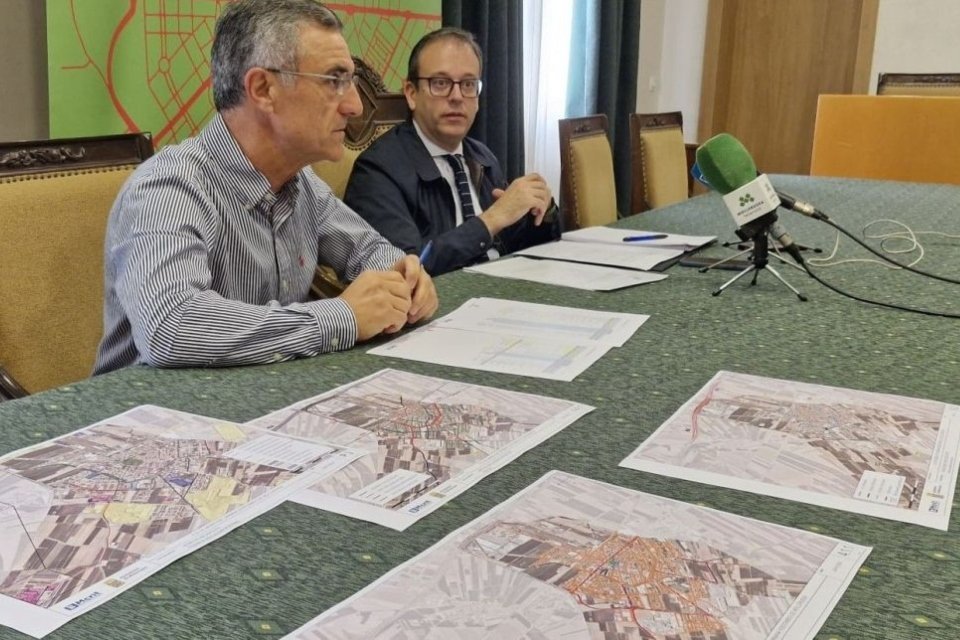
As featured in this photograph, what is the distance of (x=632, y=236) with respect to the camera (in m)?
2.04

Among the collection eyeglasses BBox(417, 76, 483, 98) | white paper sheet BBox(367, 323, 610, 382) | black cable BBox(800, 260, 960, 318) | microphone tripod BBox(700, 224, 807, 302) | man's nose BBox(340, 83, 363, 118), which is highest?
eyeglasses BBox(417, 76, 483, 98)

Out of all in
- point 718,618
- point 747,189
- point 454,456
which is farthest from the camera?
point 747,189

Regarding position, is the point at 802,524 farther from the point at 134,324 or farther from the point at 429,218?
the point at 429,218

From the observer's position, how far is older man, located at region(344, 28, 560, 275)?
2.05 m

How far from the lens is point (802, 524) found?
74cm

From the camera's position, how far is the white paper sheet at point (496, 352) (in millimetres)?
1125

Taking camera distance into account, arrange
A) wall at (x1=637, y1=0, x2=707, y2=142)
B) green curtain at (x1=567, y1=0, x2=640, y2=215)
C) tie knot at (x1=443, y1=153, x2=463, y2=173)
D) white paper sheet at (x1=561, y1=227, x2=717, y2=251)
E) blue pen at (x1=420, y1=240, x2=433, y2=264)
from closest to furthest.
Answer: blue pen at (x1=420, y1=240, x2=433, y2=264)
white paper sheet at (x1=561, y1=227, x2=717, y2=251)
tie knot at (x1=443, y1=153, x2=463, y2=173)
green curtain at (x1=567, y1=0, x2=640, y2=215)
wall at (x1=637, y1=0, x2=707, y2=142)

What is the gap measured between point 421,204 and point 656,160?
1378 mm

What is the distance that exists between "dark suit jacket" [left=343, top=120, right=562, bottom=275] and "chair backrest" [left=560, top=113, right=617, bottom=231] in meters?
0.56

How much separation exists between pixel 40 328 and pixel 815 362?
1191 mm

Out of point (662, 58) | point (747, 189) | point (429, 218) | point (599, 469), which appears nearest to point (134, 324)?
point (599, 469)

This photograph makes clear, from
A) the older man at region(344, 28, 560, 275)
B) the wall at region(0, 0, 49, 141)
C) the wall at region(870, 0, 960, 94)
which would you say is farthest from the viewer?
the wall at region(870, 0, 960, 94)

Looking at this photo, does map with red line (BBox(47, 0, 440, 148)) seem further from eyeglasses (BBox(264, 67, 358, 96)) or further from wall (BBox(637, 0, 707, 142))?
wall (BBox(637, 0, 707, 142))

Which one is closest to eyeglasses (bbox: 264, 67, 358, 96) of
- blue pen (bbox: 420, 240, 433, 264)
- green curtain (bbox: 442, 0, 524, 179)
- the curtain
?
blue pen (bbox: 420, 240, 433, 264)
